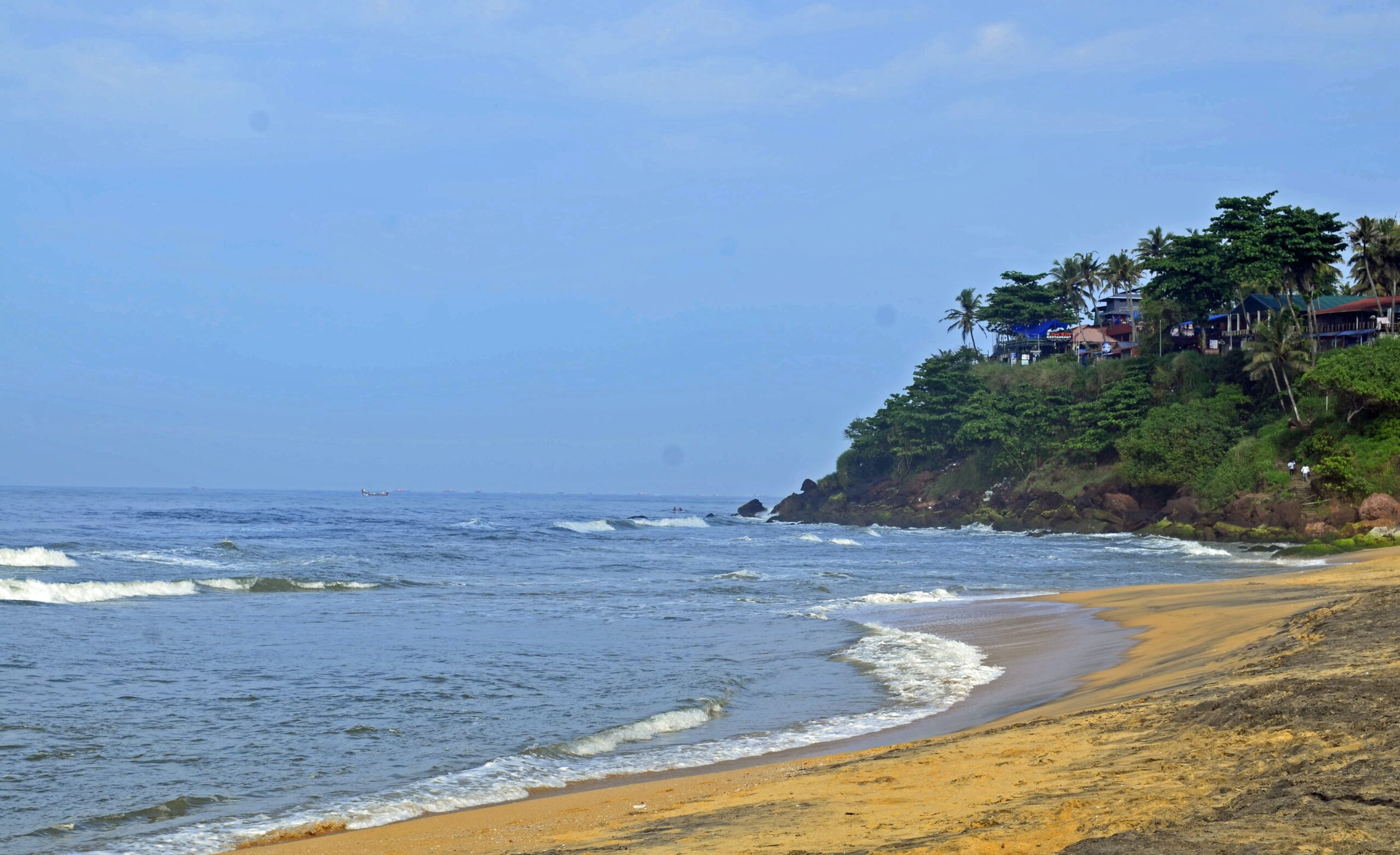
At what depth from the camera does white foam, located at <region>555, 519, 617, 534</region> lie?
226 feet

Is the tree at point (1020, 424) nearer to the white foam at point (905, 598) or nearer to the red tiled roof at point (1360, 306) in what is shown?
the red tiled roof at point (1360, 306)

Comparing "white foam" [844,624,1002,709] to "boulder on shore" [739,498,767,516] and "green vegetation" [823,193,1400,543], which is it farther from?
"boulder on shore" [739,498,767,516]

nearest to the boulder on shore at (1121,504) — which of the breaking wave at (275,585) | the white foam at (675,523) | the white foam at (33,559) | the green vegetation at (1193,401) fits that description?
the green vegetation at (1193,401)

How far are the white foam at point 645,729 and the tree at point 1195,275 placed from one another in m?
57.1

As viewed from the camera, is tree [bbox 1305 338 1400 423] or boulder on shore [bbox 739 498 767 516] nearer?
tree [bbox 1305 338 1400 423]

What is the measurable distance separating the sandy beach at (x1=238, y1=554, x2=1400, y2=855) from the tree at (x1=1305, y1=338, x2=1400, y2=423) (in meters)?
39.6

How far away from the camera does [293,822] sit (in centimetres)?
841

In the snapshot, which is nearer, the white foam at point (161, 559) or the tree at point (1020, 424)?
the white foam at point (161, 559)

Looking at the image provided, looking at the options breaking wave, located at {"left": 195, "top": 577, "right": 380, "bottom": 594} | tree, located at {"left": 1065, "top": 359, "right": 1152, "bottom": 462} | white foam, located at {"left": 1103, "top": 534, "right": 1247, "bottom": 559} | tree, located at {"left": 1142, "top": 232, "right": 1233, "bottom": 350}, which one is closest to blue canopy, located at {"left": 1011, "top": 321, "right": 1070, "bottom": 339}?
tree, located at {"left": 1065, "top": 359, "right": 1152, "bottom": 462}

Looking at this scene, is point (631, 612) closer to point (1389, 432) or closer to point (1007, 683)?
point (1007, 683)

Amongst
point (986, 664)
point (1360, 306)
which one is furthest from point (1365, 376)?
point (986, 664)

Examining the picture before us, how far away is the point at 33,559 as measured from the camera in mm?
33000

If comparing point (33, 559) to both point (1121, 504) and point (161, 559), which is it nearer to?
point (161, 559)

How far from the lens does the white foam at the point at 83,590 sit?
24.7m
